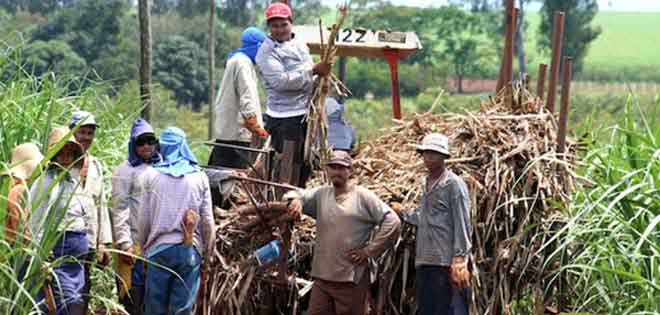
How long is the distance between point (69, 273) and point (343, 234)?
74.6 inches

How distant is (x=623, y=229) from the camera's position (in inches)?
313

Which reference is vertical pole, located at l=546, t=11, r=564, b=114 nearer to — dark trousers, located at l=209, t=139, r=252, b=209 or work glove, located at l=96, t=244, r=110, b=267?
dark trousers, located at l=209, t=139, r=252, b=209

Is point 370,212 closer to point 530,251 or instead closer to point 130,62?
point 530,251

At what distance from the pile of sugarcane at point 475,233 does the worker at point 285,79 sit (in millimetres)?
702

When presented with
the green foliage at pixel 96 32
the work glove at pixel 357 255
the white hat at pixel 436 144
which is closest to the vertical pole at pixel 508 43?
the white hat at pixel 436 144

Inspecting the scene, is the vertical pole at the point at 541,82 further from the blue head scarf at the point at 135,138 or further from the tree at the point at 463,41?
the tree at the point at 463,41

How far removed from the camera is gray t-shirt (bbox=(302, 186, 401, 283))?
864 cm

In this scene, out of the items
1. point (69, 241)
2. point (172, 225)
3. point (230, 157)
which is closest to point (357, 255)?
point (172, 225)

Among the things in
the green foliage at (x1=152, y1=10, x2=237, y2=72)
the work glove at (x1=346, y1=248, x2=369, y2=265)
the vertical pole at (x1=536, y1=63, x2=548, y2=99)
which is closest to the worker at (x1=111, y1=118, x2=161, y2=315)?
the work glove at (x1=346, y1=248, x2=369, y2=265)

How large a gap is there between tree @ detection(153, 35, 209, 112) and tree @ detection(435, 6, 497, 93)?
13.4 metres

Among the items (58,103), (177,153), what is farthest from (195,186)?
(58,103)

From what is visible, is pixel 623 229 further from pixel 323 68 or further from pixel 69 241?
pixel 69 241

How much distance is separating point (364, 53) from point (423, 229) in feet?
14.4

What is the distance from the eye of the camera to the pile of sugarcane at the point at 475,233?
30.2 ft
